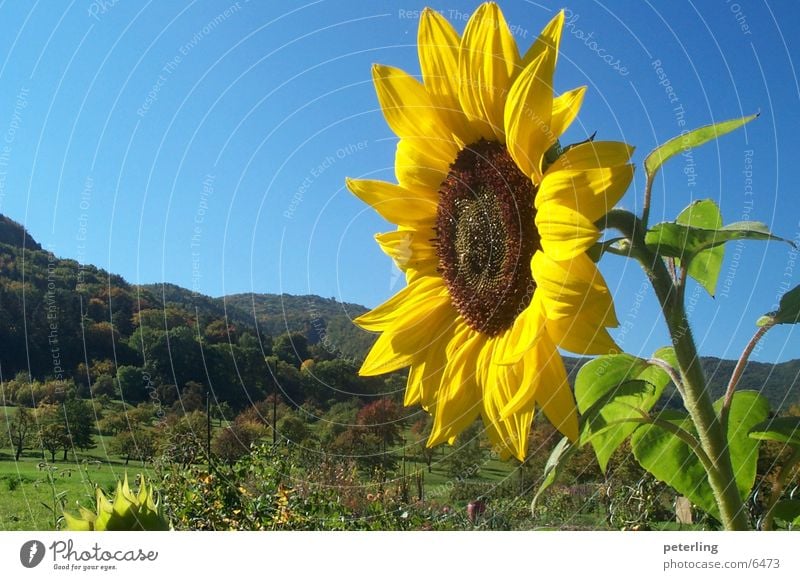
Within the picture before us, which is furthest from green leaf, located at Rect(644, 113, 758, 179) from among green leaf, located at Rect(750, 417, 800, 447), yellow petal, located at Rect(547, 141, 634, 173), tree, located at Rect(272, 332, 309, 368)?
tree, located at Rect(272, 332, 309, 368)

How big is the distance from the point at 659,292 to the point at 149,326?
1.29m

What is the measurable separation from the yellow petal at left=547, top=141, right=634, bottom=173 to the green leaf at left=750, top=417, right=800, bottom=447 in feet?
0.97

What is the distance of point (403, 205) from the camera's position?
0.98m

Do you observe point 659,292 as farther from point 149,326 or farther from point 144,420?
point 144,420

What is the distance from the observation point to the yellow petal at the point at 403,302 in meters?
0.97

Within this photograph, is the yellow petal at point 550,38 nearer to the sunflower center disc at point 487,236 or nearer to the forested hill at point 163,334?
the sunflower center disc at point 487,236

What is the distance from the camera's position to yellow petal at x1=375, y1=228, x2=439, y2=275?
38.4 inches

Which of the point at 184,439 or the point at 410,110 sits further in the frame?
the point at 184,439

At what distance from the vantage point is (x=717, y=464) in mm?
625

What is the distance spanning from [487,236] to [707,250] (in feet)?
0.83

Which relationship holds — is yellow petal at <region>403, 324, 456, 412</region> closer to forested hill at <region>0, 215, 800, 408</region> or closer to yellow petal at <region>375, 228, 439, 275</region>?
yellow petal at <region>375, 228, 439, 275</region>

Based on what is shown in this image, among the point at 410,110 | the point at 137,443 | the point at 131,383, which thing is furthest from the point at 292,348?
the point at 137,443

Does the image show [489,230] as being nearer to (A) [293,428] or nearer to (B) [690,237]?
(B) [690,237]
